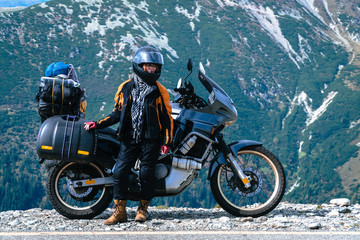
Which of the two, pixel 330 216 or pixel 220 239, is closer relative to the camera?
pixel 220 239

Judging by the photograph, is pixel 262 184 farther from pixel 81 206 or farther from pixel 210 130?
pixel 81 206

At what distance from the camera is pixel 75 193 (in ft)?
19.9

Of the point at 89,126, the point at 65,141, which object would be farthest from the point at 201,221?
the point at 65,141

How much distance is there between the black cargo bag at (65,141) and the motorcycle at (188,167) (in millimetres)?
19

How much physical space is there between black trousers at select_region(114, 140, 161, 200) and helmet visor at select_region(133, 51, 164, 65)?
106 cm

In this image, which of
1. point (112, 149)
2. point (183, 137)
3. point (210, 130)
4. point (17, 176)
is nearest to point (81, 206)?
point (112, 149)

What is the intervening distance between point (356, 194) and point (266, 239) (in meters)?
210

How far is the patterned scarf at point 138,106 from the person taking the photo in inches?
223

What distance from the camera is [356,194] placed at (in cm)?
19650

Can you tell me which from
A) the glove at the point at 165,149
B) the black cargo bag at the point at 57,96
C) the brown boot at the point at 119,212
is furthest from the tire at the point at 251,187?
the black cargo bag at the point at 57,96

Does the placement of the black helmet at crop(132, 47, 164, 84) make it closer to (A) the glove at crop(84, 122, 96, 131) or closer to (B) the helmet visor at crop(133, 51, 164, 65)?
(B) the helmet visor at crop(133, 51, 164, 65)

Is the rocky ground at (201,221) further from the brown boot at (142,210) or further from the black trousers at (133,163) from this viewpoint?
the black trousers at (133,163)

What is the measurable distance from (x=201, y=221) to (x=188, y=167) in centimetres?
76

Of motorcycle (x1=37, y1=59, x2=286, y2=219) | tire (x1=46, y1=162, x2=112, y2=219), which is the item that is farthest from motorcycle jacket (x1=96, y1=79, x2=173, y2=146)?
tire (x1=46, y1=162, x2=112, y2=219)
